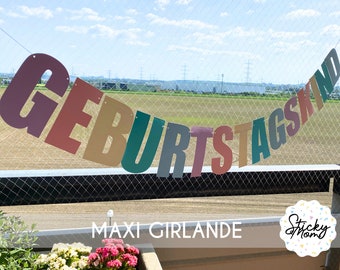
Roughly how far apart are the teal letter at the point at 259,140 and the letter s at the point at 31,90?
2.37ft

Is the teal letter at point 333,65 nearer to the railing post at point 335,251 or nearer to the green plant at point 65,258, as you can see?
the railing post at point 335,251

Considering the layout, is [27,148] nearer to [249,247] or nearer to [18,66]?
[18,66]

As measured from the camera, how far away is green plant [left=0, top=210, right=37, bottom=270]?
1398mm

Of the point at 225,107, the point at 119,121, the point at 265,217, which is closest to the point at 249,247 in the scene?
the point at 265,217

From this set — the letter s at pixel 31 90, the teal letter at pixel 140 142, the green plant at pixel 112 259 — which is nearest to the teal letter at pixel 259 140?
the teal letter at pixel 140 142

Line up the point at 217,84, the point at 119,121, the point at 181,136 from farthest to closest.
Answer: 1. the point at 217,84
2. the point at 181,136
3. the point at 119,121

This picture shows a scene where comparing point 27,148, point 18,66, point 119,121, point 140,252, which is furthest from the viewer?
point 27,148

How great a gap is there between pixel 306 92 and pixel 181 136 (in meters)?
0.56

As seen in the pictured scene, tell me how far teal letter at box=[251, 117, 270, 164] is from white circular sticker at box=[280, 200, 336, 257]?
1.38ft

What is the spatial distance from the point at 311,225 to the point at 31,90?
139 cm

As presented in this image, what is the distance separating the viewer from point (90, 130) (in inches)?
57.3

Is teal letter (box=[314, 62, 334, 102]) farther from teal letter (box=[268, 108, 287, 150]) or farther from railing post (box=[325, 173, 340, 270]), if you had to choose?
railing post (box=[325, 173, 340, 270])

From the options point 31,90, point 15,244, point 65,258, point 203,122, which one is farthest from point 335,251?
point 31,90

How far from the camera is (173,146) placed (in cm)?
152
